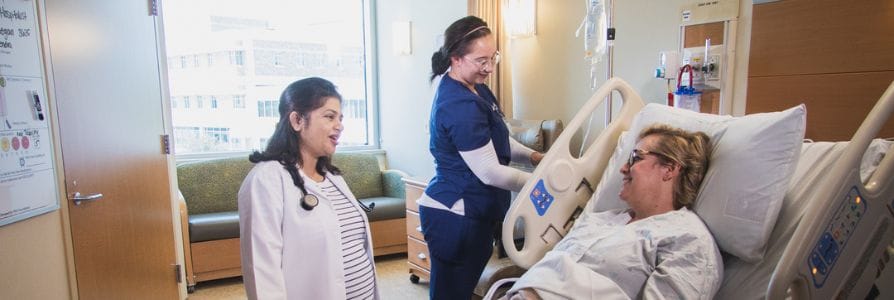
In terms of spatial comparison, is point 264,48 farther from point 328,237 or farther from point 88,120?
point 328,237

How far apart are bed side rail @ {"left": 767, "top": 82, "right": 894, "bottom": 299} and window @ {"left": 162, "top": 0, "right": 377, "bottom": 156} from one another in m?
3.35

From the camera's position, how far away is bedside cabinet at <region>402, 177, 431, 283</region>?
10.8 feet

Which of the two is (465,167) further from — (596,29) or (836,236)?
(596,29)

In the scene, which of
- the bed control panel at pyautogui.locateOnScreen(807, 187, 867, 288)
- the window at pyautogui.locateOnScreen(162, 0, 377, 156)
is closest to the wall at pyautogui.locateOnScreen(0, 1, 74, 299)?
the window at pyautogui.locateOnScreen(162, 0, 377, 156)

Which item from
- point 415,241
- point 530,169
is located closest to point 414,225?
point 415,241

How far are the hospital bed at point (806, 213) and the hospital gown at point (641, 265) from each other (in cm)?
15

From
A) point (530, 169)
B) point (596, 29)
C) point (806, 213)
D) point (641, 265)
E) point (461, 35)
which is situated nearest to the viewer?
point (806, 213)

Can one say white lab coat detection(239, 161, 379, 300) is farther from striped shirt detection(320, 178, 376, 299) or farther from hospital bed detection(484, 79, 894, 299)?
hospital bed detection(484, 79, 894, 299)

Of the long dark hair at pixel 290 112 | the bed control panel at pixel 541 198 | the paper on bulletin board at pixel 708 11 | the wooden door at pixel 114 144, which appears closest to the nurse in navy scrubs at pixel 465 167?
the bed control panel at pixel 541 198

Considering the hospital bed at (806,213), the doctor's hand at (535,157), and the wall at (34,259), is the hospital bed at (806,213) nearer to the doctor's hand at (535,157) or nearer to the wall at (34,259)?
the doctor's hand at (535,157)

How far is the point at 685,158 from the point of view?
1407mm

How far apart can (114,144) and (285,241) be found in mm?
1559

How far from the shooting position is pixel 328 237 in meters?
1.38

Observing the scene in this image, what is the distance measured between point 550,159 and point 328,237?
71 cm
